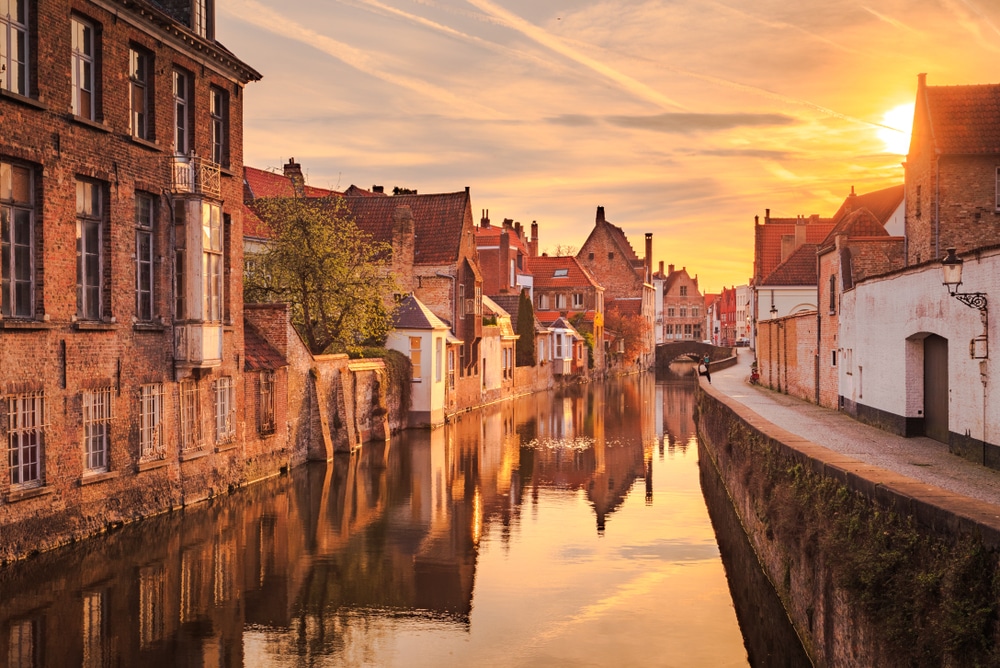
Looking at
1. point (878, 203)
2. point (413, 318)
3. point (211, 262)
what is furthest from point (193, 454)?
point (878, 203)

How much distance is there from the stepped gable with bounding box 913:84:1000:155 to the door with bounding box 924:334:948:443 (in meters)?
9.55

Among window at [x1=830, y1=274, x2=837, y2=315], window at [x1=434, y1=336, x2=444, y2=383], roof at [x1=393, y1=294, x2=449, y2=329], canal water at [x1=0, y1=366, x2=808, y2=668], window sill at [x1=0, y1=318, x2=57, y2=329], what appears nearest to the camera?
canal water at [x1=0, y1=366, x2=808, y2=668]

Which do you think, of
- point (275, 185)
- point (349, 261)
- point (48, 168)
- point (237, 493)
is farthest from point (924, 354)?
point (275, 185)

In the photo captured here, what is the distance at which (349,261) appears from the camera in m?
33.3

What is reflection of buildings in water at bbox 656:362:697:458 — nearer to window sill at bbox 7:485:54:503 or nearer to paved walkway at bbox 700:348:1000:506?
paved walkway at bbox 700:348:1000:506

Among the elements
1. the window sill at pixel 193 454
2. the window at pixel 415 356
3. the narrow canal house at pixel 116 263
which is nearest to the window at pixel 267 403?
the narrow canal house at pixel 116 263

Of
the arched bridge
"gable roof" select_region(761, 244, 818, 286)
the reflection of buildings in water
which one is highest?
"gable roof" select_region(761, 244, 818, 286)

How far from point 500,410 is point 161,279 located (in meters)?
28.1

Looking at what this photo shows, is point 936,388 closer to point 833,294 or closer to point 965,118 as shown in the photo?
point 833,294

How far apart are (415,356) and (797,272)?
25.6 meters

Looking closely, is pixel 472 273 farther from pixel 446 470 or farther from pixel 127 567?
pixel 127 567

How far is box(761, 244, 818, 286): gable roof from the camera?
51719 mm

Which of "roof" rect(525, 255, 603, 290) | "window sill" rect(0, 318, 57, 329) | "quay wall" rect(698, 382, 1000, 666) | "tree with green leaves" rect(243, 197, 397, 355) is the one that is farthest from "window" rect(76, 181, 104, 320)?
"roof" rect(525, 255, 603, 290)

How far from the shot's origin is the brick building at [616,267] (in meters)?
89.5
